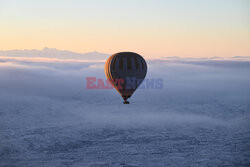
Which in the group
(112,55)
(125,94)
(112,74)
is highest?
(112,55)

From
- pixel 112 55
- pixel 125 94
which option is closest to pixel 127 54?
pixel 112 55

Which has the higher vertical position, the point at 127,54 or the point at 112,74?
the point at 127,54

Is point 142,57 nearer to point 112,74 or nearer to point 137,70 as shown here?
point 137,70

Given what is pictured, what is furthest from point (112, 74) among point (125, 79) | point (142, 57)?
point (142, 57)

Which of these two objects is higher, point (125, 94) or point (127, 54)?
point (127, 54)
